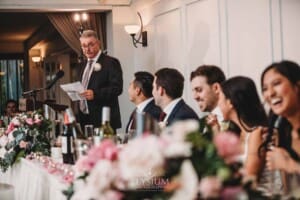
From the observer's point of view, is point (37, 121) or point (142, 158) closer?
point (142, 158)

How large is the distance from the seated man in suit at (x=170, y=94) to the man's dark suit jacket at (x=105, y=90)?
1143 mm

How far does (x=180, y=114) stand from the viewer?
331 centimetres

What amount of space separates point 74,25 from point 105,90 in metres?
2.59

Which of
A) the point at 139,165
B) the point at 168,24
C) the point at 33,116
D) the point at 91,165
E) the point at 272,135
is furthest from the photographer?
the point at 168,24

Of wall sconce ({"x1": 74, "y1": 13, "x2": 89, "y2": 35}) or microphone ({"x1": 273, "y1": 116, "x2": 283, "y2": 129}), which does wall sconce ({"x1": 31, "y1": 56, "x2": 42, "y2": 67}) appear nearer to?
wall sconce ({"x1": 74, "y1": 13, "x2": 89, "y2": 35})

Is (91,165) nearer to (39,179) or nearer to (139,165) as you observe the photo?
(139,165)

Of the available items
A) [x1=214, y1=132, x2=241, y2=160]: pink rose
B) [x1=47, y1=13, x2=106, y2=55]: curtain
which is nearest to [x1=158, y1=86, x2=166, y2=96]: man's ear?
[x1=214, y1=132, x2=241, y2=160]: pink rose

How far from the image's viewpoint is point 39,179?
2.72 meters

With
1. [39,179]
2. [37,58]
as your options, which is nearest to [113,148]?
[39,179]

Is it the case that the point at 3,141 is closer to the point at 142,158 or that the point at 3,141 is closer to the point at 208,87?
the point at 208,87

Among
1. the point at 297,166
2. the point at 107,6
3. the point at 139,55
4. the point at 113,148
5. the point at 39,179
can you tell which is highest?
the point at 107,6

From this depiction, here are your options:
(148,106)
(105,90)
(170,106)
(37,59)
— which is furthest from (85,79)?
(37,59)

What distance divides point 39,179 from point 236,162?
180 cm

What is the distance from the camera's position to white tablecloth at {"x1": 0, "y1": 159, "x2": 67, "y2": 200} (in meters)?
2.40
